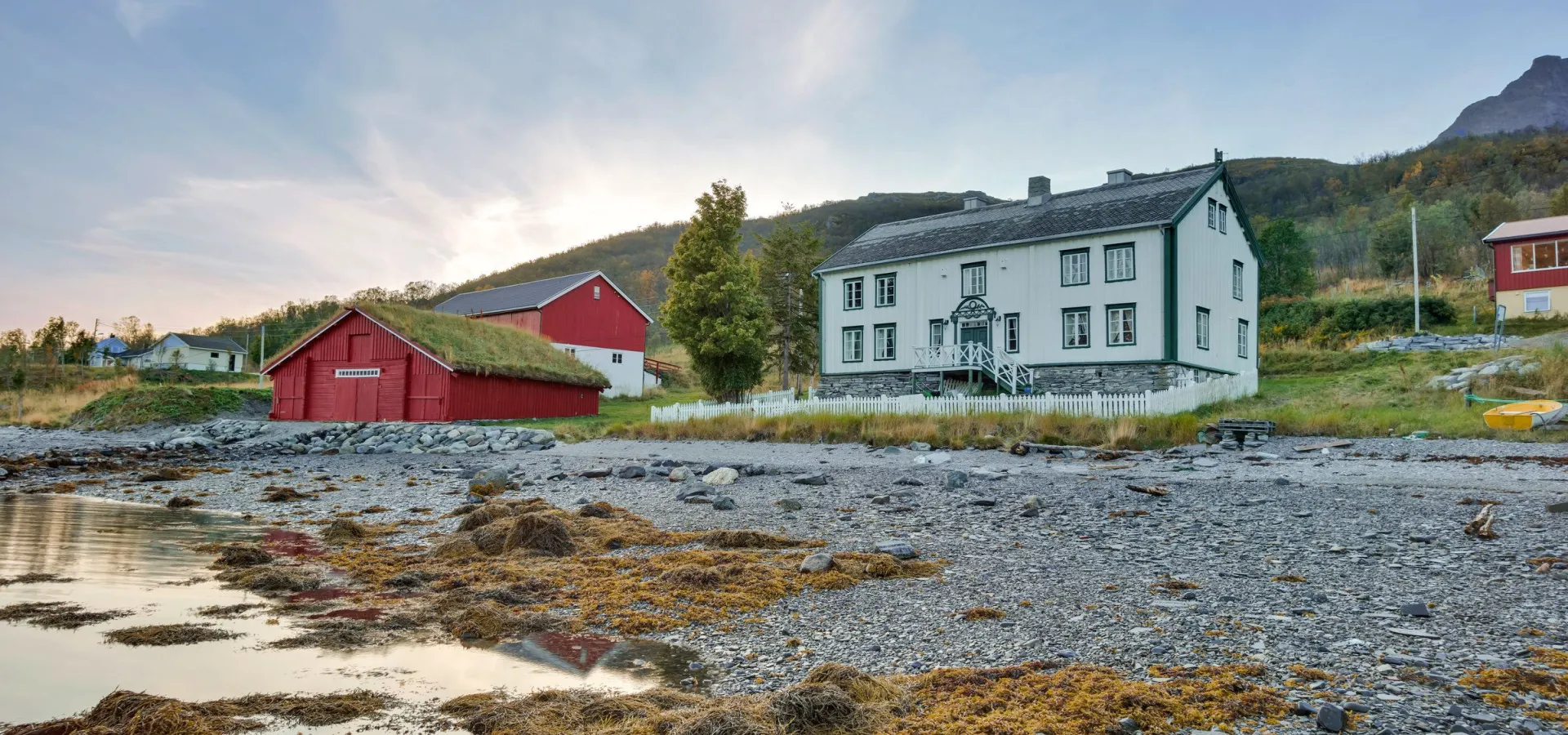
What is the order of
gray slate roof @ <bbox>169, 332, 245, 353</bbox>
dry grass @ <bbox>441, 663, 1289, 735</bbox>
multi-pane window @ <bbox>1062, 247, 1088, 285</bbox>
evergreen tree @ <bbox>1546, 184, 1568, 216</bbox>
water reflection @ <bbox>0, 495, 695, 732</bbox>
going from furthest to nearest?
gray slate roof @ <bbox>169, 332, 245, 353</bbox> → evergreen tree @ <bbox>1546, 184, 1568, 216</bbox> → multi-pane window @ <bbox>1062, 247, 1088, 285</bbox> → water reflection @ <bbox>0, 495, 695, 732</bbox> → dry grass @ <bbox>441, 663, 1289, 735</bbox>

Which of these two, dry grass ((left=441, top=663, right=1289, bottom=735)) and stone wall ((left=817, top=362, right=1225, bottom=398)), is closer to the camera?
dry grass ((left=441, top=663, right=1289, bottom=735))

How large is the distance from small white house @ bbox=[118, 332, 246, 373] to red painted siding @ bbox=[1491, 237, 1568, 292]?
288ft

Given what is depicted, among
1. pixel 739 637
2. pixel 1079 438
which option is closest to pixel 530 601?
pixel 739 637

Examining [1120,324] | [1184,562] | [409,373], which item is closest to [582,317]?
[409,373]

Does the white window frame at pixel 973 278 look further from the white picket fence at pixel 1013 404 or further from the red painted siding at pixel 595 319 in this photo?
the red painted siding at pixel 595 319

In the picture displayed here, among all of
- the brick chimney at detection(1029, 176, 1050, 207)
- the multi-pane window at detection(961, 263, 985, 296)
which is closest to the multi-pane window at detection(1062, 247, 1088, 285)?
the multi-pane window at detection(961, 263, 985, 296)

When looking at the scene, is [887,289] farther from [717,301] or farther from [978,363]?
[717,301]

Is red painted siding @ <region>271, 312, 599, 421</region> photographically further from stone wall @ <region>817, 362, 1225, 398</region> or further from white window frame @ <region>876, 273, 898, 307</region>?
stone wall @ <region>817, 362, 1225, 398</region>

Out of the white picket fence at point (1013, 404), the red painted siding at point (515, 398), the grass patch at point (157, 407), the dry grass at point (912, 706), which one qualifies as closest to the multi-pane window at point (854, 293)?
A: the white picket fence at point (1013, 404)

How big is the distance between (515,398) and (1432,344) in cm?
3445

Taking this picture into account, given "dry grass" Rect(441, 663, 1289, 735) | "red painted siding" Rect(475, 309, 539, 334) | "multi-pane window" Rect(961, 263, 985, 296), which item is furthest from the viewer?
"red painted siding" Rect(475, 309, 539, 334)

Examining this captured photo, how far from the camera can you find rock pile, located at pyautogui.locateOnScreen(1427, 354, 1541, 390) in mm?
20750

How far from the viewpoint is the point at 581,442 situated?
24.0 metres

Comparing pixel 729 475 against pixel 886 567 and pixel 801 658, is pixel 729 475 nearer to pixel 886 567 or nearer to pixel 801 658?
pixel 886 567
